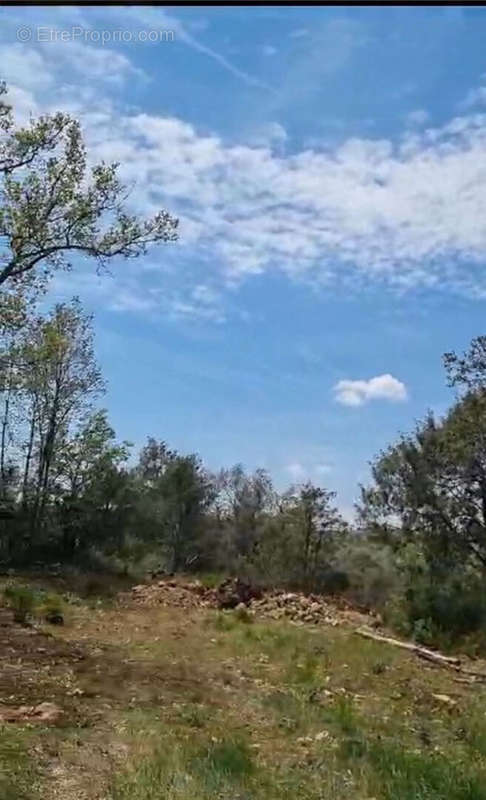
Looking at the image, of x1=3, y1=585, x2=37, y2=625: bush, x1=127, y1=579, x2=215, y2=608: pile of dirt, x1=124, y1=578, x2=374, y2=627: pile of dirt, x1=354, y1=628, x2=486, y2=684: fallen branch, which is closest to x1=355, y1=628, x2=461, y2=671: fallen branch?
x1=354, y1=628, x2=486, y2=684: fallen branch

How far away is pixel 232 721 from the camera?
5074 millimetres

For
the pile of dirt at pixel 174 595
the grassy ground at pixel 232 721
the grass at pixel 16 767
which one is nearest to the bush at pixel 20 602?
the grassy ground at pixel 232 721

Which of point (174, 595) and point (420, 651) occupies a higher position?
point (174, 595)

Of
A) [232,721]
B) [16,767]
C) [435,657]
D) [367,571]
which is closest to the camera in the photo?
[16,767]

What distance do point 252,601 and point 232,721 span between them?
8646 millimetres

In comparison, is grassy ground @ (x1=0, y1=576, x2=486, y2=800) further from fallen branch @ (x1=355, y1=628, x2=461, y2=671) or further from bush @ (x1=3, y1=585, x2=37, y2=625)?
fallen branch @ (x1=355, y1=628, x2=461, y2=671)

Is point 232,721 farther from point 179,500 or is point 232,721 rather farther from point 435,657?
point 179,500

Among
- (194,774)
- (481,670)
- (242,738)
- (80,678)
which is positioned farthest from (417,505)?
(194,774)

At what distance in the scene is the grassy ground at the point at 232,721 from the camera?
3.54 meters

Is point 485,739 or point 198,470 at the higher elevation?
point 198,470

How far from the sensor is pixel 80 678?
6238 mm

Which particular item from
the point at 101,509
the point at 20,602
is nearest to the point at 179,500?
the point at 101,509

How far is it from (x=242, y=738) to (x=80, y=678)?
2.24 metres

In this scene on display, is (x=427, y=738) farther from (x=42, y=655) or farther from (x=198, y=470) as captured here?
(x=198, y=470)
